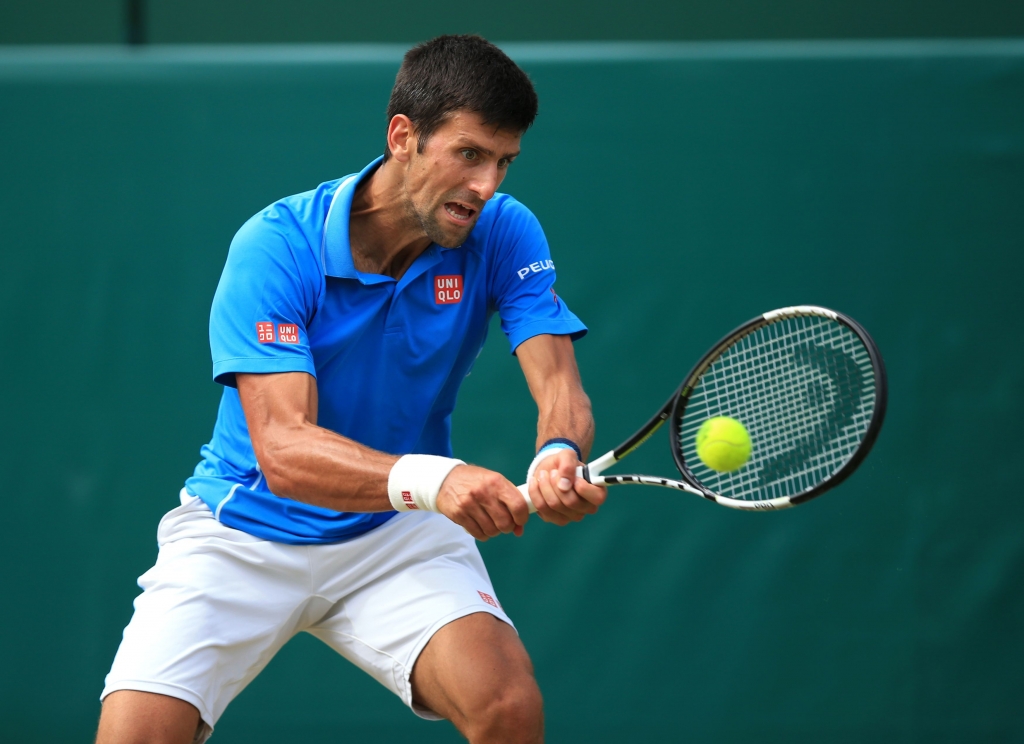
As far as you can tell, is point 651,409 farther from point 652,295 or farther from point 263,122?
point 263,122

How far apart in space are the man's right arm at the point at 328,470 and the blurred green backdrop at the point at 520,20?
229 centimetres

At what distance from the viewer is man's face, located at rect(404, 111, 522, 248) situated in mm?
2359

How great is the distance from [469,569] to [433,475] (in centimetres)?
53

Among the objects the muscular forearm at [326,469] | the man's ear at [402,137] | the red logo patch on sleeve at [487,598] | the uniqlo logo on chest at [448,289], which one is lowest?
the red logo patch on sleeve at [487,598]

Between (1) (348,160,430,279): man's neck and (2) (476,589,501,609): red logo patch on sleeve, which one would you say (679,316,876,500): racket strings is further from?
(1) (348,160,430,279): man's neck

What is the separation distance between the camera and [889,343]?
3754 millimetres

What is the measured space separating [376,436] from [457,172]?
620 millimetres

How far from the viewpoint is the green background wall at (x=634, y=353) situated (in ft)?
12.3

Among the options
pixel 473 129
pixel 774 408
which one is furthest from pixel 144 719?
pixel 774 408

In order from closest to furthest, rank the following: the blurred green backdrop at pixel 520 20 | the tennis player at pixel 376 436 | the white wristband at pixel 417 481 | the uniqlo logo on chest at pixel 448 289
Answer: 1. the white wristband at pixel 417 481
2. the tennis player at pixel 376 436
3. the uniqlo logo on chest at pixel 448 289
4. the blurred green backdrop at pixel 520 20

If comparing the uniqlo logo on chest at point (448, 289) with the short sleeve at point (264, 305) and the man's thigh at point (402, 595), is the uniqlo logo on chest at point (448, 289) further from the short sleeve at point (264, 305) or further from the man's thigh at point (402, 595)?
the man's thigh at point (402, 595)

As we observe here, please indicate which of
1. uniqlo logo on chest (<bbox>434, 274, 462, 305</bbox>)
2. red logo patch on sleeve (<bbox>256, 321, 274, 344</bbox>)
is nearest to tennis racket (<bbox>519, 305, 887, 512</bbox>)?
uniqlo logo on chest (<bbox>434, 274, 462, 305</bbox>)

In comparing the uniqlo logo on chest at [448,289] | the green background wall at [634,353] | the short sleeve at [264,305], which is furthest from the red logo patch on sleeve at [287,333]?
the green background wall at [634,353]

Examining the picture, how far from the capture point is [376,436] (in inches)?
99.7
